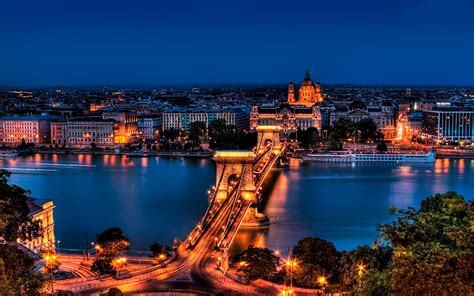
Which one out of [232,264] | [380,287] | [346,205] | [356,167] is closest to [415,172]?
[356,167]

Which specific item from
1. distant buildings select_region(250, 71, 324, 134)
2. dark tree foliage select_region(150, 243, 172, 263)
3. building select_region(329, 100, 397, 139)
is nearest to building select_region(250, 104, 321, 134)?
distant buildings select_region(250, 71, 324, 134)

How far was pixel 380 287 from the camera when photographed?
567 cm

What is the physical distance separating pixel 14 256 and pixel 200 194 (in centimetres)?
1446

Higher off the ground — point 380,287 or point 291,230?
point 380,287

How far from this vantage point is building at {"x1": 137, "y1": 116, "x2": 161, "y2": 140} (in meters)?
40.6

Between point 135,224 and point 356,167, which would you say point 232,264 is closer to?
point 135,224

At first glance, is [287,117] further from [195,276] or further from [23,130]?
[195,276]

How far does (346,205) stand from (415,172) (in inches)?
352

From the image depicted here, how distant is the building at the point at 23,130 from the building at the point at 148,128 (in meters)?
5.80

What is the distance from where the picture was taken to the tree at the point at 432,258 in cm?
531

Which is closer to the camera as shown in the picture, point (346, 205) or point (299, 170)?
point (346, 205)

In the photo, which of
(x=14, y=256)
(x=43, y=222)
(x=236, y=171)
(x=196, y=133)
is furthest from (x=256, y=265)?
(x=196, y=133)

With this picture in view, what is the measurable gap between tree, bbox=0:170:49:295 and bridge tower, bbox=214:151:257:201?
1042 cm

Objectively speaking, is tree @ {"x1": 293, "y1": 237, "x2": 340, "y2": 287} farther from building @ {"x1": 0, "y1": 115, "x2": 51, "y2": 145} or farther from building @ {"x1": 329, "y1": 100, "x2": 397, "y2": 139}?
building @ {"x1": 329, "y1": 100, "x2": 397, "y2": 139}
